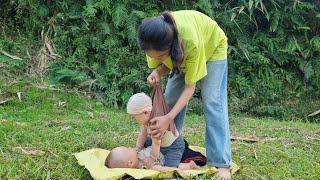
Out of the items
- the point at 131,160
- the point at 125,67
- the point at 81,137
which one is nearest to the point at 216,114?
the point at 131,160

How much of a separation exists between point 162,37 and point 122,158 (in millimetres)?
987

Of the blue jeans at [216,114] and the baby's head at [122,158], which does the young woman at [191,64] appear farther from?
the baby's head at [122,158]

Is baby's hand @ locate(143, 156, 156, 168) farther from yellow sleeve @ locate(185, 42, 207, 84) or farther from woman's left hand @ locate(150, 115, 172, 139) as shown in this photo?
yellow sleeve @ locate(185, 42, 207, 84)

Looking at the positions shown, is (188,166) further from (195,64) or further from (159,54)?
(159,54)

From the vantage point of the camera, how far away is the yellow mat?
3.31 metres

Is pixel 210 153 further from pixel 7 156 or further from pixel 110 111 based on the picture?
pixel 110 111

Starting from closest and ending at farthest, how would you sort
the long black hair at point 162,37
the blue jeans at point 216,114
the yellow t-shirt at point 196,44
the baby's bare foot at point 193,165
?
the long black hair at point 162,37
the yellow t-shirt at point 196,44
the blue jeans at point 216,114
the baby's bare foot at point 193,165

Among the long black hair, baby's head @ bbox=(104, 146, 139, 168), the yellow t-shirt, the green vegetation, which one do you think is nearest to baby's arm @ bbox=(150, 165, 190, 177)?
baby's head @ bbox=(104, 146, 139, 168)

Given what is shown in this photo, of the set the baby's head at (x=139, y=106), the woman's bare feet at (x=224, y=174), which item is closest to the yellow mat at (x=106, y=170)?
the woman's bare feet at (x=224, y=174)

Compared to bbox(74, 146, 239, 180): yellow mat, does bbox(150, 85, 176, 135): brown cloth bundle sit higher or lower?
higher

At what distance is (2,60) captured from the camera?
23.6ft

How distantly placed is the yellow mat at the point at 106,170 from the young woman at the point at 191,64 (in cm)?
21

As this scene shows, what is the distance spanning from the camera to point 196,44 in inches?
127

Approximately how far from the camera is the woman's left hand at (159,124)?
3287 mm
